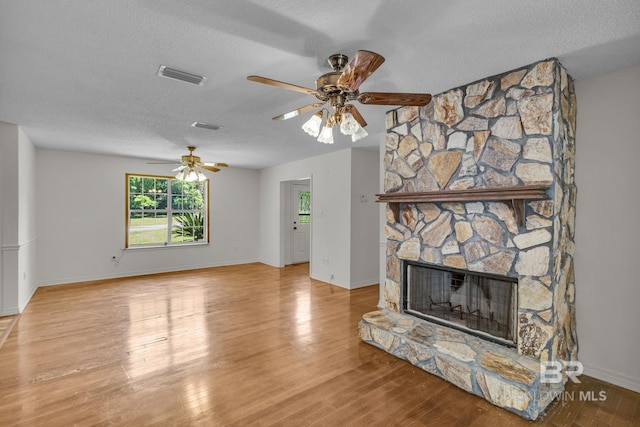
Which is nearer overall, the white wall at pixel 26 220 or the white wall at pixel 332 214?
the white wall at pixel 26 220

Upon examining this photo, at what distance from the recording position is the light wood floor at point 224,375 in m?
2.05

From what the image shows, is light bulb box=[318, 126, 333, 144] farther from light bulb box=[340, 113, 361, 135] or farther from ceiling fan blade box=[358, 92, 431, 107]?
ceiling fan blade box=[358, 92, 431, 107]

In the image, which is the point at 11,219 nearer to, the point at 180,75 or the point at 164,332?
the point at 164,332

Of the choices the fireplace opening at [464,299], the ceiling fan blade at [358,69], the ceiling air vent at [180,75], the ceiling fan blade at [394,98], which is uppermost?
the ceiling air vent at [180,75]

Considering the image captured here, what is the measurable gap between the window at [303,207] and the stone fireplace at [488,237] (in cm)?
454

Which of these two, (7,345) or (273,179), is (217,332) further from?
(273,179)

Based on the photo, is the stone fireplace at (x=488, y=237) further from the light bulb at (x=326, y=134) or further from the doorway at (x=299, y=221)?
the doorway at (x=299, y=221)

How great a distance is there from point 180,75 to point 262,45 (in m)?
0.86

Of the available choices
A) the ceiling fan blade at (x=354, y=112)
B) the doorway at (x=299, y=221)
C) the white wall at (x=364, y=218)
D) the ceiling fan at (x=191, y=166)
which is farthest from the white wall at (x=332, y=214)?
the ceiling fan blade at (x=354, y=112)

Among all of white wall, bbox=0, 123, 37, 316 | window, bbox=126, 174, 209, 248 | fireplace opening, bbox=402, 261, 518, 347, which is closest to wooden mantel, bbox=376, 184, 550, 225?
fireplace opening, bbox=402, 261, 518, 347

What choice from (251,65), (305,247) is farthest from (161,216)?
(251,65)

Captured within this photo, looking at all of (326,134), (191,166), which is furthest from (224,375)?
(191,166)

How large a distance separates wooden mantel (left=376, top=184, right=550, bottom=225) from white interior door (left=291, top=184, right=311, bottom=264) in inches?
183

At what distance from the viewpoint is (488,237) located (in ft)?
8.46
